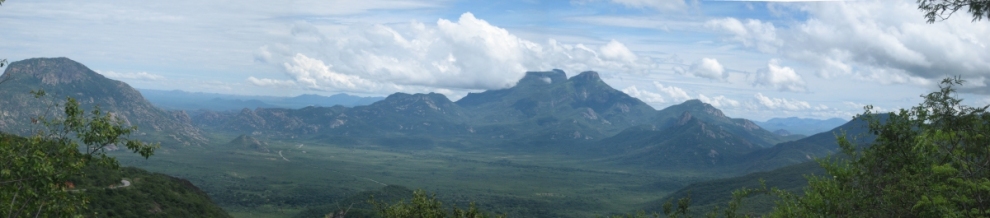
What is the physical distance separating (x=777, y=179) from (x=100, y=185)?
183 meters

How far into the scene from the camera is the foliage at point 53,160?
45.6 feet

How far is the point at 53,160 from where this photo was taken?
14.6 m

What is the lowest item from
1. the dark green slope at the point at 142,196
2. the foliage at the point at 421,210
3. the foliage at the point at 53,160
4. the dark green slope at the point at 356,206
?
the dark green slope at the point at 356,206

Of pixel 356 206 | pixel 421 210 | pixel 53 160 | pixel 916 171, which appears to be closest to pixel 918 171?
pixel 916 171

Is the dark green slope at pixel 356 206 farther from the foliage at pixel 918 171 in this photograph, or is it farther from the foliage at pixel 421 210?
the foliage at pixel 918 171

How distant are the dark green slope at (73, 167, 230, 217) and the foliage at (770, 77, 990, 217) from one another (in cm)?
6310

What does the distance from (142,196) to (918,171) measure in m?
80.2

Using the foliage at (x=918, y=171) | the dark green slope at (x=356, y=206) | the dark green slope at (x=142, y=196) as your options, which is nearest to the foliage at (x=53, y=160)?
the foliage at (x=918, y=171)

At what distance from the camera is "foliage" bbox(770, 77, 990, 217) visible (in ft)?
50.5

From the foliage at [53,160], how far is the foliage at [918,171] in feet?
68.7

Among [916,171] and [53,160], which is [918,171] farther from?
[53,160]

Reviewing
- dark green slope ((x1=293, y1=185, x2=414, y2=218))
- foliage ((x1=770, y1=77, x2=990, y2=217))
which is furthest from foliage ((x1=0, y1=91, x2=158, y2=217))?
dark green slope ((x1=293, y1=185, x2=414, y2=218))

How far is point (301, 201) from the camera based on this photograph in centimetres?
18025

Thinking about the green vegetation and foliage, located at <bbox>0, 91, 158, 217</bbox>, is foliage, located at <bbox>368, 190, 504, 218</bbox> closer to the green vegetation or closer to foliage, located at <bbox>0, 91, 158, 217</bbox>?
foliage, located at <bbox>0, 91, 158, 217</bbox>
